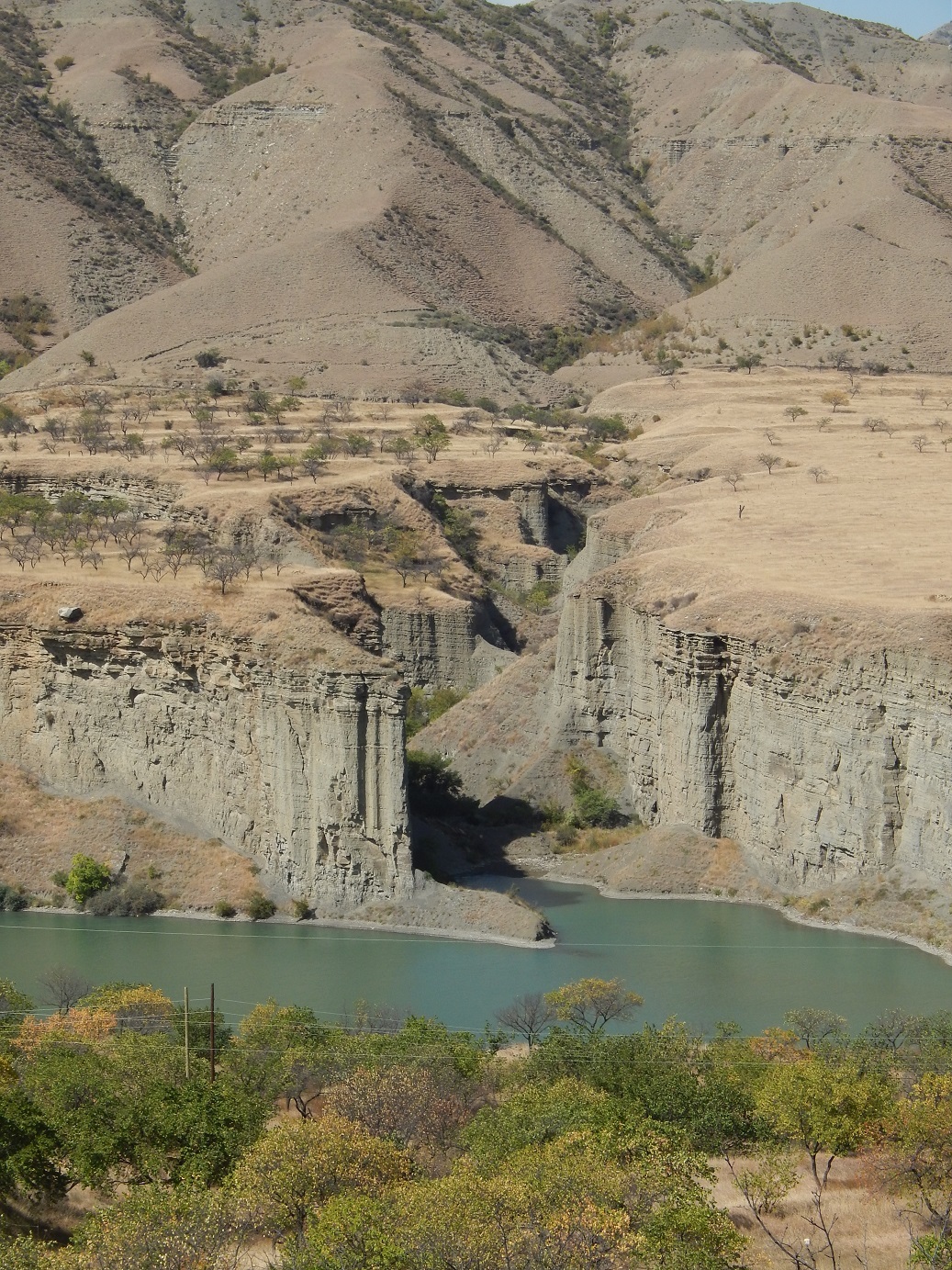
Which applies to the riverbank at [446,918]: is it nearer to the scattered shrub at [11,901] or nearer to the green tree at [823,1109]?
the scattered shrub at [11,901]

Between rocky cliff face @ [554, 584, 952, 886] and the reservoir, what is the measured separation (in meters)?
1.85

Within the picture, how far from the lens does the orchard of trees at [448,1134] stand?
21.1 m

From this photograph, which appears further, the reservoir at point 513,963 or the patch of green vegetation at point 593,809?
the patch of green vegetation at point 593,809

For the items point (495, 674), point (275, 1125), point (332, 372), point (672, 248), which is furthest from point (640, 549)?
point (672, 248)

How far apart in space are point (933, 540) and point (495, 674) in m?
11.6

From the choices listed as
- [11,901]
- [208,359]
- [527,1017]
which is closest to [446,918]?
[527,1017]

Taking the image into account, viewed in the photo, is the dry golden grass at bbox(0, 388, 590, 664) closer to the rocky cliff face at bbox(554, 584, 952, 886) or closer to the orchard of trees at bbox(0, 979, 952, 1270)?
the rocky cliff face at bbox(554, 584, 952, 886)

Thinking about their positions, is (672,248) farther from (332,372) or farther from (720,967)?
(720,967)

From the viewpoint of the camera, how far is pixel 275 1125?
27328mm

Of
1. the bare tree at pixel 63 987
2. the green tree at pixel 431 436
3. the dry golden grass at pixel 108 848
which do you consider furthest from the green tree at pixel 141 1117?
the green tree at pixel 431 436

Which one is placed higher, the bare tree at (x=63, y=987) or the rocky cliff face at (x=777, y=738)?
the rocky cliff face at (x=777, y=738)

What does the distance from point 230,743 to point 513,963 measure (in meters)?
7.81

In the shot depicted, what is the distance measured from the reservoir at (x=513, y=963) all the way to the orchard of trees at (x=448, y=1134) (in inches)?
74.7

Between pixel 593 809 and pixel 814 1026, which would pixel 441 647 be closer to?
pixel 593 809
